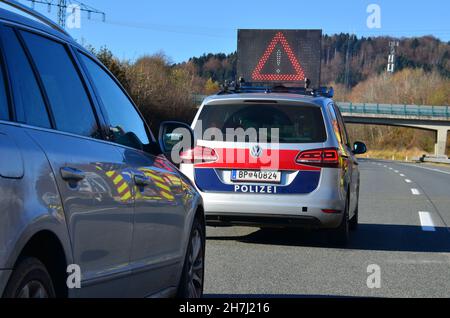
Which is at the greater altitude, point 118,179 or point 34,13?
point 34,13

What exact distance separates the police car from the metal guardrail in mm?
78105

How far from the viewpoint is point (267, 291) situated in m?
5.79

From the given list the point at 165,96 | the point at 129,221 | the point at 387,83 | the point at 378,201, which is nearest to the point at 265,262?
the point at 129,221

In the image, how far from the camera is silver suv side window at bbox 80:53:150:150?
3.97m

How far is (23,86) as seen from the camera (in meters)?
2.93

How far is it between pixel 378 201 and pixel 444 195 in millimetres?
3305

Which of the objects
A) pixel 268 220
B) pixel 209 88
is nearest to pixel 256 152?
pixel 268 220

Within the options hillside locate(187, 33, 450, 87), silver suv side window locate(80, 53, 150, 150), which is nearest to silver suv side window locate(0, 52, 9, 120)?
silver suv side window locate(80, 53, 150, 150)

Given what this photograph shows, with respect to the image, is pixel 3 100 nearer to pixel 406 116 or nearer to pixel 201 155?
pixel 201 155

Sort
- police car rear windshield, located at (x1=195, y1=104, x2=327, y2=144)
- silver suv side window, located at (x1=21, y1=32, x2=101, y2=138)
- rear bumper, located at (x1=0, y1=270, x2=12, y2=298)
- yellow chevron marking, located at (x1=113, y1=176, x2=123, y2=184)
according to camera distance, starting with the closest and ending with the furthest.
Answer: rear bumper, located at (x1=0, y1=270, x2=12, y2=298), silver suv side window, located at (x1=21, y1=32, x2=101, y2=138), yellow chevron marking, located at (x1=113, y1=176, x2=123, y2=184), police car rear windshield, located at (x1=195, y1=104, x2=327, y2=144)

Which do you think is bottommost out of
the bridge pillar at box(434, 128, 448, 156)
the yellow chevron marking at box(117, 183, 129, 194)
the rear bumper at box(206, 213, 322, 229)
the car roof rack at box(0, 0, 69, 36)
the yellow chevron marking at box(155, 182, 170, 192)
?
the bridge pillar at box(434, 128, 448, 156)

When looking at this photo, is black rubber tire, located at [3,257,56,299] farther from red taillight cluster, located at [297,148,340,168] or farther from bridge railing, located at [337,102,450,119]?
bridge railing, located at [337,102,450,119]

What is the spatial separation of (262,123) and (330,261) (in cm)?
187

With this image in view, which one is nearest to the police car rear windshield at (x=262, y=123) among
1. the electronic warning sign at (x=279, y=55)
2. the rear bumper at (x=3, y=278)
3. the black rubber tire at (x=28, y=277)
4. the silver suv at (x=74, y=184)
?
the silver suv at (x=74, y=184)
